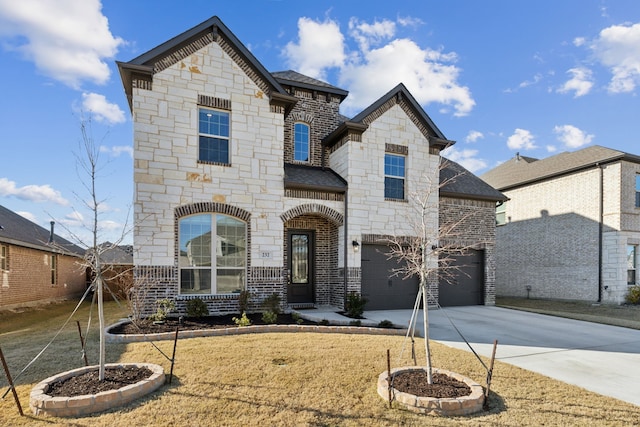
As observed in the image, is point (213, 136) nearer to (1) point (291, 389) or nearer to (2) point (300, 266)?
(2) point (300, 266)

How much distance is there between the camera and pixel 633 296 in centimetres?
1524

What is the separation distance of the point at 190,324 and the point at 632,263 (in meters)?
18.7

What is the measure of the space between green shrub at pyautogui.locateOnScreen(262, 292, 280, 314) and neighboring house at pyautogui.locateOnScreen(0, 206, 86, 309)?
5.91 meters

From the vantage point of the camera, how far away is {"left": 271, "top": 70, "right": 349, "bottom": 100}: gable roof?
42.7ft

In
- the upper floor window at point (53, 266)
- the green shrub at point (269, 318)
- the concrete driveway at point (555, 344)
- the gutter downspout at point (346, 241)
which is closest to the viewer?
the concrete driveway at point (555, 344)

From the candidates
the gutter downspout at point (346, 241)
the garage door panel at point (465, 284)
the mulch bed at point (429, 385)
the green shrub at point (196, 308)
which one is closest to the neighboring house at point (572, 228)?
the garage door panel at point (465, 284)

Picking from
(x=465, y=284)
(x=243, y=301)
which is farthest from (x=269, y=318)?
(x=465, y=284)

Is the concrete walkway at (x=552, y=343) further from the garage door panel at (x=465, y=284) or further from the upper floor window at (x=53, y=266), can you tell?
the upper floor window at (x=53, y=266)

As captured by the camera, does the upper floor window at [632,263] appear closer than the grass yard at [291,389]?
No

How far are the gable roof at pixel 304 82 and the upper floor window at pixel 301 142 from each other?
1492 mm

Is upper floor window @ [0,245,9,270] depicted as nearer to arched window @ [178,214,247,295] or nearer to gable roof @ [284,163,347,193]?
arched window @ [178,214,247,295]

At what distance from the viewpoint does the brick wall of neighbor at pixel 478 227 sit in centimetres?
1352

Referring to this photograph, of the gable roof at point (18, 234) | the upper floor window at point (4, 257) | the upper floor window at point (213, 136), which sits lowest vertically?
the upper floor window at point (4, 257)

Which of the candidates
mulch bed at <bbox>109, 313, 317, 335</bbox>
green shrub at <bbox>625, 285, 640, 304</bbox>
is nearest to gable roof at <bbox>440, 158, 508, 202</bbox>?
green shrub at <bbox>625, 285, 640, 304</bbox>
